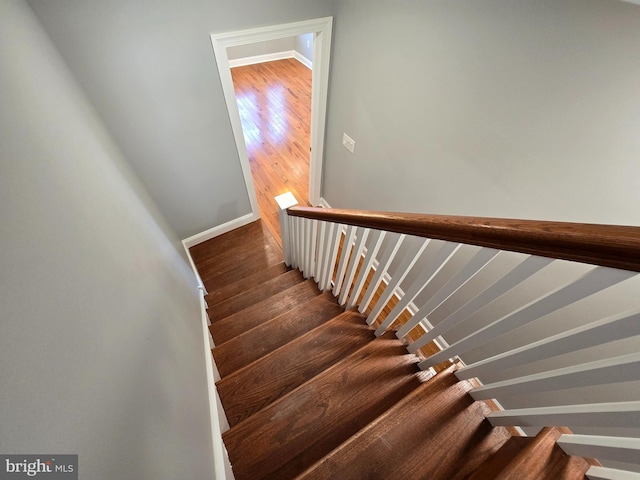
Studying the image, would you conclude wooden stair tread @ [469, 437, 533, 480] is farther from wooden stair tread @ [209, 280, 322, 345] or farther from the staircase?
wooden stair tread @ [209, 280, 322, 345]

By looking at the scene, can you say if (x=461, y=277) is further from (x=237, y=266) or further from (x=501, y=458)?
(x=237, y=266)

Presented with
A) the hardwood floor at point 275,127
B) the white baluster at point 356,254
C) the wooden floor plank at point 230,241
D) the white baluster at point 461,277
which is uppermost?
the hardwood floor at point 275,127

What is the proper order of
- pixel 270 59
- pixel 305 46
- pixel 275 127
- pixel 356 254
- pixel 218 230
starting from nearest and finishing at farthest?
pixel 356 254, pixel 218 230, pixel 275 127, pixel 305 46, pixel 270 59

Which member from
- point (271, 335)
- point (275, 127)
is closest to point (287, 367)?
point (271, 335)

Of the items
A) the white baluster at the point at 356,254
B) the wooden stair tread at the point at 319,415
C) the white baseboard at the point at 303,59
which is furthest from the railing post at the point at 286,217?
the white baseboard at the point at 303,59

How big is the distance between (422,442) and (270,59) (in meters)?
7.05

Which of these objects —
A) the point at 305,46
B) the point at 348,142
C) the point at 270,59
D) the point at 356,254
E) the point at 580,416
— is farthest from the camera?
the point at 270,59

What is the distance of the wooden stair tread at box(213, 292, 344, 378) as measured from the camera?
5.20 feet

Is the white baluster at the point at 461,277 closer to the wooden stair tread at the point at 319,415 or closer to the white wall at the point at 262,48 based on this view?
the wooden stair tread at the point at 319,415

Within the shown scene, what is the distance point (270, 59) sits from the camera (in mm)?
6020

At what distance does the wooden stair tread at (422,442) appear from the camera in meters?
0.91

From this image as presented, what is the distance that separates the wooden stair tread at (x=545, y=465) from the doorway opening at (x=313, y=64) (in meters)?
2.34

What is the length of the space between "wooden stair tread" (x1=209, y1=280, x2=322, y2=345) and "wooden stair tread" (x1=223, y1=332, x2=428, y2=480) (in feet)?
2.55

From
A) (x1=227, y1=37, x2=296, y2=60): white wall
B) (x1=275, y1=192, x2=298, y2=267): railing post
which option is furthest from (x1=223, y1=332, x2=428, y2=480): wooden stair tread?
(x1=227, y1=37, x2=296, y2=60): white wall
